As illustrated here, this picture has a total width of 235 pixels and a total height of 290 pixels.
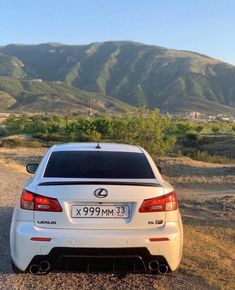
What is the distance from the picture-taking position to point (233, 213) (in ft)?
37.8

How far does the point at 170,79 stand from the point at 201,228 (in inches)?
6352

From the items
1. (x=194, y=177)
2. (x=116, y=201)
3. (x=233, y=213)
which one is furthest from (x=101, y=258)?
(x=194, y=177)

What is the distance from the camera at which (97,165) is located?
242 inches

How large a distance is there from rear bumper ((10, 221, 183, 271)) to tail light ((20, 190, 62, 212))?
0.18 m

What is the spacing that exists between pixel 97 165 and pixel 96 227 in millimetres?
987

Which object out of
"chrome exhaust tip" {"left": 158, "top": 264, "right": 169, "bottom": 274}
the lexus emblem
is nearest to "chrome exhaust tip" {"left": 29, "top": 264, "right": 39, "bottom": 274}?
the lexus emblem

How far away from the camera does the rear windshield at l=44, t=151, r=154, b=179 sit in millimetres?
5848

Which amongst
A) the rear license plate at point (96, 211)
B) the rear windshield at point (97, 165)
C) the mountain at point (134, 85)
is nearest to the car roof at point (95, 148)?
the rear windshield at point (97, 165)

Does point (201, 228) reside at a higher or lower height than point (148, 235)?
lower

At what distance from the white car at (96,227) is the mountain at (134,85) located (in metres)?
130

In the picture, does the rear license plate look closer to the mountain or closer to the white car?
the white car

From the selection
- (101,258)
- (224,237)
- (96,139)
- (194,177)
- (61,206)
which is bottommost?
(96,139)

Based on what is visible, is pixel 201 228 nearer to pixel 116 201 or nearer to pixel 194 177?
pixel 116 201

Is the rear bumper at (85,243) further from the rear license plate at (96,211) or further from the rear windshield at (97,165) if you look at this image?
the rear windshield at (97,165)
